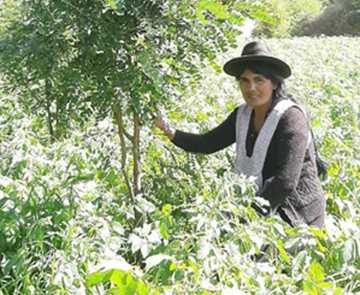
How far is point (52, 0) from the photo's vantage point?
2021 mm

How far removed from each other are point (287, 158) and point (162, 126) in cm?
61

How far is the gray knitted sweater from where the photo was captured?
2500 millimetres

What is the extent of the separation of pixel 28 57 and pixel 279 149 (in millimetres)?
1153

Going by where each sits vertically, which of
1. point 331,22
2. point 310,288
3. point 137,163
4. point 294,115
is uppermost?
point 331,22

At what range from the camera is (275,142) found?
8.57ft

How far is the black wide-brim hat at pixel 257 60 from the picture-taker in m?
2.62

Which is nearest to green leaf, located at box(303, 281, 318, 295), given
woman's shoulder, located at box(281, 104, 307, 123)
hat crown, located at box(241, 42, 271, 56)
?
woman's shoulder, located at box(281, 104, 307, 123)

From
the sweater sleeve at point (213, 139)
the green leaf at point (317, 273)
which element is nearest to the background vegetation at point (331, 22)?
the sweater sleeve at point (213, 139)

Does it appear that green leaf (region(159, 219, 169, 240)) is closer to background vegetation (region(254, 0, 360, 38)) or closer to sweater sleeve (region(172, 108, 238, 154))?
sweater sleeve (region(172, 108, 238, 154))

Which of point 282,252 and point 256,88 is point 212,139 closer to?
point 256,88

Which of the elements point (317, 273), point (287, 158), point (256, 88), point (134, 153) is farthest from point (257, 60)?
point (317, 273)

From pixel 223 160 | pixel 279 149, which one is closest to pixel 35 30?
pixel 279 149

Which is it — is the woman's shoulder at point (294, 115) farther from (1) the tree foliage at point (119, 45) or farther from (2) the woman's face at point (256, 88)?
(1) the tree foliage at point (119, 45)

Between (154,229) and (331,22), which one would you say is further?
(331,22)
